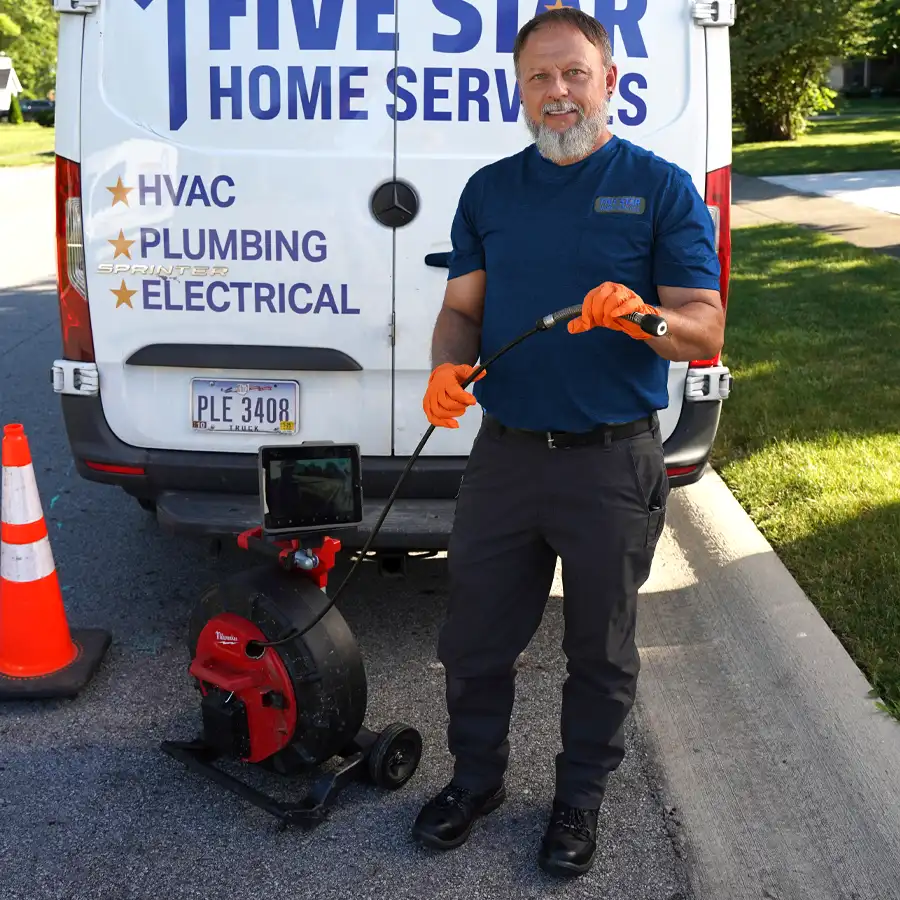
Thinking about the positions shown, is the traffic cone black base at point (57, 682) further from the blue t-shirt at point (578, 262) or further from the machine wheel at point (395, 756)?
the blue t-shirt at point (578, 262)

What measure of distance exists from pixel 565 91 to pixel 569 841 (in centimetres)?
182

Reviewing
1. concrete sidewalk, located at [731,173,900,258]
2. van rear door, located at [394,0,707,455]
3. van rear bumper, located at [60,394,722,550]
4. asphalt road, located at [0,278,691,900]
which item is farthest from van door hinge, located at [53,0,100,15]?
concrete sidewalk, located at [731,173,900,258]

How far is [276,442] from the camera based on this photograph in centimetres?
420

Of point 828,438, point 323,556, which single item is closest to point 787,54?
point 828,438

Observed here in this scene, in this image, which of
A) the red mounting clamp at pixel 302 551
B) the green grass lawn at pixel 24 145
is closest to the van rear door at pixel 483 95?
the red mounting clamp at pixel 302 551

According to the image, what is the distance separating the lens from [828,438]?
6.42 m

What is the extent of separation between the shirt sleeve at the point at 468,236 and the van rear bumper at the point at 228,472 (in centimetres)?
114

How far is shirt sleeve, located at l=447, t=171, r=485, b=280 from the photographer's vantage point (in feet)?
10.2

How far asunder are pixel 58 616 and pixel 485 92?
7.21 ft

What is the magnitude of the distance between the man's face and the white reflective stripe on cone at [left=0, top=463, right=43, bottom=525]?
209 centimetres

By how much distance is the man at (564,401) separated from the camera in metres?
2.89

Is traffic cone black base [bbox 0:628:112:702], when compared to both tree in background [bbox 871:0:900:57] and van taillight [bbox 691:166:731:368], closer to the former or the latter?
van taillight [bbox 691:166:731:368]

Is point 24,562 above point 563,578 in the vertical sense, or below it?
below

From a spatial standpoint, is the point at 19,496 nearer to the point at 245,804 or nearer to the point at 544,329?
the point at 245,804
